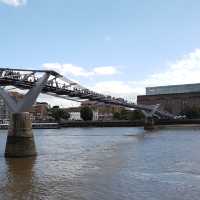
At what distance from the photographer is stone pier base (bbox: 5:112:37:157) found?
Answer: 3141 centimetres

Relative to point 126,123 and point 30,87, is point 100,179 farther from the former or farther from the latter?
point 126,123

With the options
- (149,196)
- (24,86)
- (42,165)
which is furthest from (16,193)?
(24,86)

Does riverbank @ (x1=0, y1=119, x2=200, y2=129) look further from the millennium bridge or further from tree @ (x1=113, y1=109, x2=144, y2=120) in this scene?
the millennium bridge

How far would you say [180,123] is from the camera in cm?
12494

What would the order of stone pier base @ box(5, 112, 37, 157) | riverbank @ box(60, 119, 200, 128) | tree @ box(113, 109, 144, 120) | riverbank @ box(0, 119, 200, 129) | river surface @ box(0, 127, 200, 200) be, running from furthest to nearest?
tree @ box(113, 109, 144, 120)
riverbank @ box(0, 119, 200, 129)
riverbank @ box(60, 119, 200, 128)
stone pier base @ box(5, 112, 37, 157)
river surface @ box(0, 127, 200, 200)

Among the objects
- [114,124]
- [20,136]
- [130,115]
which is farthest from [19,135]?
[130,115]

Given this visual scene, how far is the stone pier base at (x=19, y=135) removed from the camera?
3141 cm

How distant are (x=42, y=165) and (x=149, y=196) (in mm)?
11751

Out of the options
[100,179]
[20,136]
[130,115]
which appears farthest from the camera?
[130,115]

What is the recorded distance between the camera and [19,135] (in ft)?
103

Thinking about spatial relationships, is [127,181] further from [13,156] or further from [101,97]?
[101,97]

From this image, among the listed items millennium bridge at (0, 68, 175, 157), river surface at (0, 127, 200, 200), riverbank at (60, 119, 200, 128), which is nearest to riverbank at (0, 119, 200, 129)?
→ riverbank at (60, 119, 200, 128)

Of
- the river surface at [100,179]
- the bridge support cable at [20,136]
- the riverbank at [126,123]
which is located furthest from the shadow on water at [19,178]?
the riverbank at [126,123]

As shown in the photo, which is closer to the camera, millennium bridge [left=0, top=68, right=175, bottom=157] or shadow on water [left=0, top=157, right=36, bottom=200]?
shadow on water [left=0, top=157, right=36, bottom=200]
